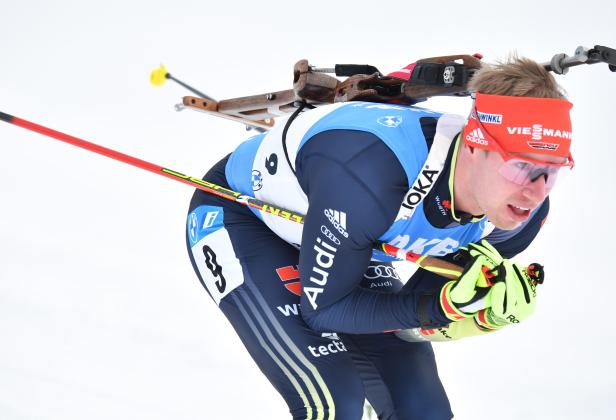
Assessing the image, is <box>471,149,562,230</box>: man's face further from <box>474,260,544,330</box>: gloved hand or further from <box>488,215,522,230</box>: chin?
<box>474,260,544,330</box>: gloved hand

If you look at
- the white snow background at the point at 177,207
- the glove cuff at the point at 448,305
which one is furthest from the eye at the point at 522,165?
the white snow background at the point at 177,207

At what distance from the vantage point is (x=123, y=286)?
4457mm

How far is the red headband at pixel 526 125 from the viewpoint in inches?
94.7

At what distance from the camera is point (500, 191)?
8.09 ft

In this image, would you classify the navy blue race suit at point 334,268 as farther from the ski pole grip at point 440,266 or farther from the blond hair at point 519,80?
the blond hair at point 519,80

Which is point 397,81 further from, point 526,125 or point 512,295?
point 512,295

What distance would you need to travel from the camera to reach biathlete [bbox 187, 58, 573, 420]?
2.47 m

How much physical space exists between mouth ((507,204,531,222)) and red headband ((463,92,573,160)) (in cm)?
19

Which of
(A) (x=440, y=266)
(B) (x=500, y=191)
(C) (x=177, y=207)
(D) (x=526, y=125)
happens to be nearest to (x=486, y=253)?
(A) (x=440, y=266)

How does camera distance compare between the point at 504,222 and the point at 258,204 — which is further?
the point at 258,204

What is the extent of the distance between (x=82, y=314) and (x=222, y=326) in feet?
2.30

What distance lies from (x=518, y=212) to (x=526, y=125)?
0.93 feet

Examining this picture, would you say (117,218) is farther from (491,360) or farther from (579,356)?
(579,356)

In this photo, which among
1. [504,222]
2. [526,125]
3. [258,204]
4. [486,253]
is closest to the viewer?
[526,125]
